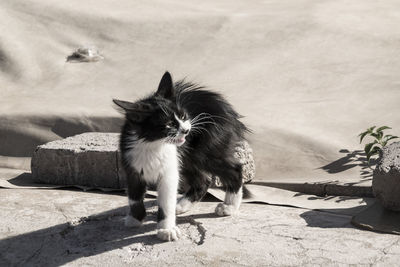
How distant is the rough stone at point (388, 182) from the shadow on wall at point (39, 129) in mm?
2733

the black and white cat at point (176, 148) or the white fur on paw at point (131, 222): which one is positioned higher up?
the black and white cat at point (176, 148)

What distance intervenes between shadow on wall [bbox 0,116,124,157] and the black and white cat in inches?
74.1

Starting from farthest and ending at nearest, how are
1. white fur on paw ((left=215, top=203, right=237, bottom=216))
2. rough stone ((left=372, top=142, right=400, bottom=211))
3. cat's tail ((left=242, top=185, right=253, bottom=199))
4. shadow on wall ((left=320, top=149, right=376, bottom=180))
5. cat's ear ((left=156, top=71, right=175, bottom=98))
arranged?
shadow on wall ((left=320, top=149, right=376, bottom=180))
cat's tail ((left=242, top=185, right=253, bottom=199))
white fur on paw ((left=215, top=203, right=237, bottom=216))
rough stone ((left=372, top=142, right=400, bottom=211))
cat's ear ((left=156, top=71, right=175, bottom=98))

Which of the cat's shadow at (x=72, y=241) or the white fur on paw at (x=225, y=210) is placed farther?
the white fur on paw at (x=225, y=210)

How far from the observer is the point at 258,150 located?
534cm

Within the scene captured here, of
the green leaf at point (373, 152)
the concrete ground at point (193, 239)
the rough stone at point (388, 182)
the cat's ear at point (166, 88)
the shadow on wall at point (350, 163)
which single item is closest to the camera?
the concrete ground at point (193, 239)

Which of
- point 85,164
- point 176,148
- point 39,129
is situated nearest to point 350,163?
point 176,148

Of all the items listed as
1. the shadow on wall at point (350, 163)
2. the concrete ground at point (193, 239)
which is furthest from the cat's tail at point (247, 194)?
the shadow on wall at point (350, 163)

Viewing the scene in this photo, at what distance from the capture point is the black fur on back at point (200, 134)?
3525mm

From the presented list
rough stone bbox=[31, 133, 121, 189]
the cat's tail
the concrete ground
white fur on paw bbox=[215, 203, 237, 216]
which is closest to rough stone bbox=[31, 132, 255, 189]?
rough stone bbox=[31, 133, 121, 189]

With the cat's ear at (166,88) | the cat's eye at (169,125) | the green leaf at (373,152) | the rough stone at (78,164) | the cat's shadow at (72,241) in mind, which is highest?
the cat's ear at (166,88)

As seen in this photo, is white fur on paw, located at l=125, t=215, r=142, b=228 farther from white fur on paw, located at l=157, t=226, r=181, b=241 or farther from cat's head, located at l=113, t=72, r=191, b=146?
cat's head, located at l=113, t=72, r=191, b=146

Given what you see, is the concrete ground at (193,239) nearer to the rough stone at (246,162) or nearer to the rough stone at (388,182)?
the rough stone at (388,182)

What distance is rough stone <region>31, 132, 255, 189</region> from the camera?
4719 millimetres
